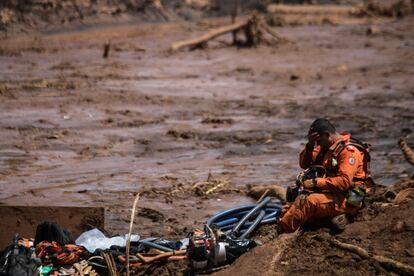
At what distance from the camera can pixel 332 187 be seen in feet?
26.0

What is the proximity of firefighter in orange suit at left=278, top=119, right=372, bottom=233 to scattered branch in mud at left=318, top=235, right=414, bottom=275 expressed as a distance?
0.40m

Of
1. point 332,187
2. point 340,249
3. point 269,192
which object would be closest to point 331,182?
point 332,187

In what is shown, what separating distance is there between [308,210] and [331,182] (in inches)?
14.7

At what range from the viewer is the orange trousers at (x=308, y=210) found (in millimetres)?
8023

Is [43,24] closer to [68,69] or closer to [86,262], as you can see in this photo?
[68,69]

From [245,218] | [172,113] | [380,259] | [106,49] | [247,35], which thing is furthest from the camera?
[247,35]

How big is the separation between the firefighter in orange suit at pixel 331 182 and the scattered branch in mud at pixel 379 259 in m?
0.40

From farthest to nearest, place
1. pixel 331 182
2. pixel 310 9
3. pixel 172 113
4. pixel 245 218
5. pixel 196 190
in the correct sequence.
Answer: pixel 310 9
pixel 172 113
pixel 196 190
pixel 245 218
pixel 331 182

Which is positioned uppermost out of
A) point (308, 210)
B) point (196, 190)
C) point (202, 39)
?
point (308, 210)

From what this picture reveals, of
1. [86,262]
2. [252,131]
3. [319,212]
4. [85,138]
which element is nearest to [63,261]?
[86,262]

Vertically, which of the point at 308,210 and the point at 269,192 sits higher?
the point at 308,210

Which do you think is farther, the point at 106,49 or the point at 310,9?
the point at 310,9

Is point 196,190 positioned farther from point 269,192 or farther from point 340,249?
point 340,249

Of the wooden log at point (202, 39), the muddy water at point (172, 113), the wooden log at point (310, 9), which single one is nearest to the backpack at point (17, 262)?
the muddy water at point (172, 113)
